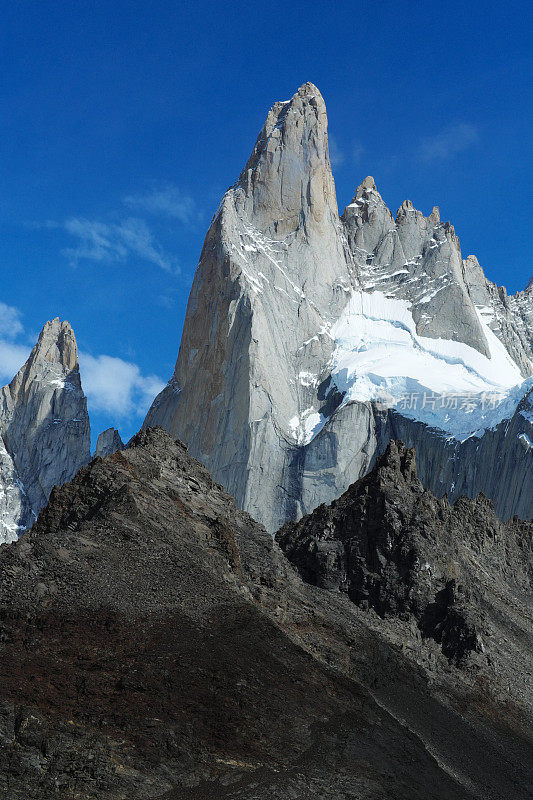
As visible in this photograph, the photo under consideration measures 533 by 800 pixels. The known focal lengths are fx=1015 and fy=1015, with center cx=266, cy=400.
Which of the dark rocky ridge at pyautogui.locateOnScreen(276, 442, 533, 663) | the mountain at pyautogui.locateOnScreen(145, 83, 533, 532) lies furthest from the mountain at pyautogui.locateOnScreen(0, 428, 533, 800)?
the mountain at pyautogui.locateOnScreen(145, 83, 533, 532)

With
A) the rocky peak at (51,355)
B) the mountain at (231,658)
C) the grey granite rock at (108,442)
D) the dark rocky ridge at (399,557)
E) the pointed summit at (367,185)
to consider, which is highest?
the pointed summit at (367,185)

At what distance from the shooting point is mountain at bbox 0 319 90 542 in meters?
163

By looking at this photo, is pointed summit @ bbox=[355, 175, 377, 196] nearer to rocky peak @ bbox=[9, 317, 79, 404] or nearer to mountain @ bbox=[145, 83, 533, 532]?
mountain @ bbox=[145, 83, 533, 532]

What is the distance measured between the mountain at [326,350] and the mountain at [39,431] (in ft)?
96.8

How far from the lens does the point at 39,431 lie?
170 metres

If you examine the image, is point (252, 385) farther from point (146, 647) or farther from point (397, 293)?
point (146, 647)

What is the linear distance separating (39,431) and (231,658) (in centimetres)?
13528

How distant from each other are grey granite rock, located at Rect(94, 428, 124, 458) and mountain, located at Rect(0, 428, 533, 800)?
86.5 m

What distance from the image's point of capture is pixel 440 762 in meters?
42.2

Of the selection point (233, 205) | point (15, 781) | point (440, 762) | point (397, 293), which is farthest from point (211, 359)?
point (15, 781)

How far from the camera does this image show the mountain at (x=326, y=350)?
391 ft

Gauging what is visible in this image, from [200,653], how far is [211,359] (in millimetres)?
94416

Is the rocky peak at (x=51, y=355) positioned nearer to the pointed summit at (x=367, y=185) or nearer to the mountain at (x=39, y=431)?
the mountain at (x=39, y=431)

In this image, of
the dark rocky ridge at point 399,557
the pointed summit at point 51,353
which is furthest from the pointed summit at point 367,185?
the dark rocky ridge at point 399,557
